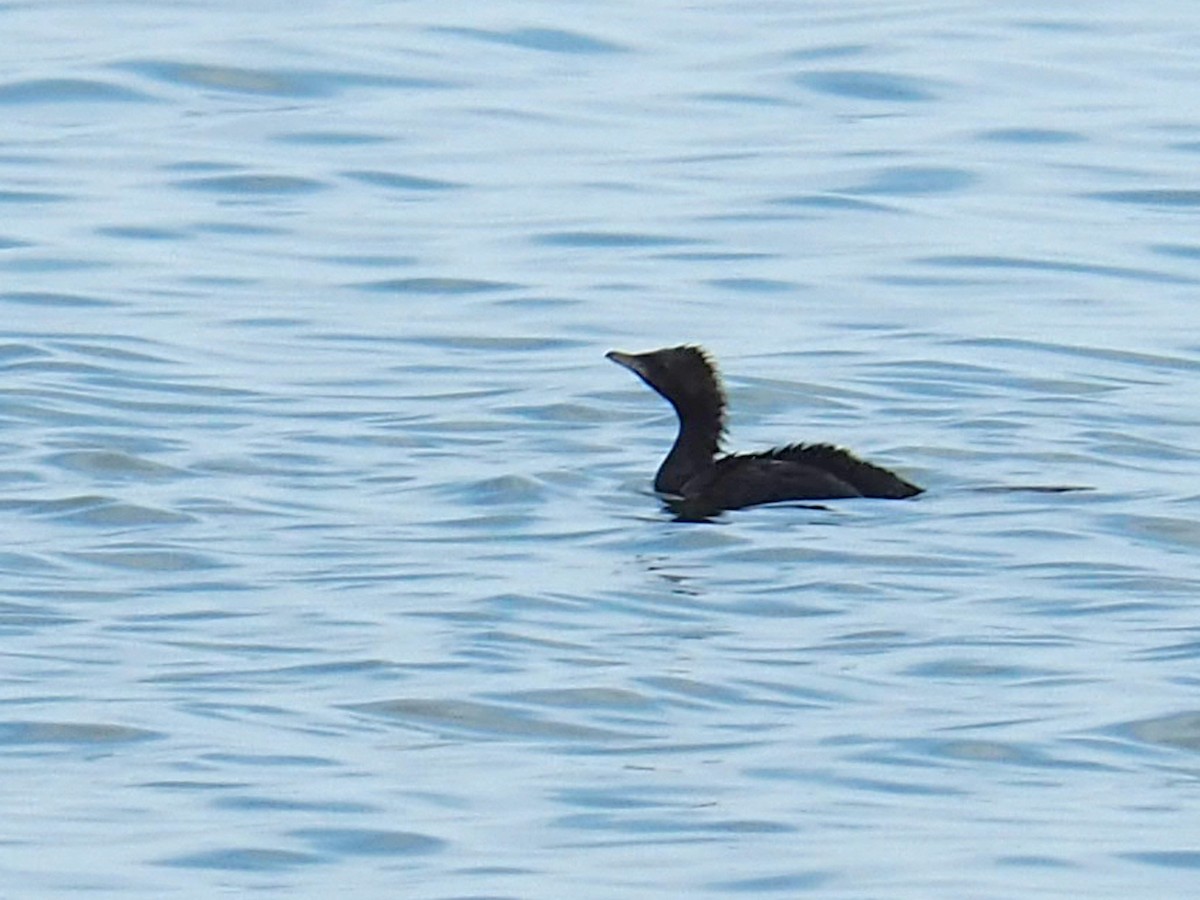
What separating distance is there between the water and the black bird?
0.16m

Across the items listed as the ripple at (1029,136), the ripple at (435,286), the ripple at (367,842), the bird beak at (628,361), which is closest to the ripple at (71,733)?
the ripple at (367,842)

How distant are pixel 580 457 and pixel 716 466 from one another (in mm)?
996

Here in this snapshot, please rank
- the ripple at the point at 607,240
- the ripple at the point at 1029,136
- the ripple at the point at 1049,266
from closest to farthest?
the ripple at the point at 1049,266 → the ripple at the point at 607,240 → the ripple at the point at 1029,136

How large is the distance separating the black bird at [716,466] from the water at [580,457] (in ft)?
0.52

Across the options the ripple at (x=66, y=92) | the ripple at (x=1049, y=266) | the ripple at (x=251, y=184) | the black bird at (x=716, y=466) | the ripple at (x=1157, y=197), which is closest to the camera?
the black bird at (x=716, y=466)

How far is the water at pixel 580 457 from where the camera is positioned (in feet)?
30.8

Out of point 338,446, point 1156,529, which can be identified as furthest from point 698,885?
point 338,446

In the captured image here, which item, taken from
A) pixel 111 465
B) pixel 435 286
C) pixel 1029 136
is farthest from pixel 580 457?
pixel 1029 136

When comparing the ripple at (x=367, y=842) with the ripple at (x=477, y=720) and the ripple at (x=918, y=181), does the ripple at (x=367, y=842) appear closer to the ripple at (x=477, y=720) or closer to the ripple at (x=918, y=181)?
the ripple at (x=477, y=720)

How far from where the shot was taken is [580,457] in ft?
49.6

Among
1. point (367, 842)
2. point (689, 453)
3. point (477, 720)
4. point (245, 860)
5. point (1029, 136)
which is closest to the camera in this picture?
point (245, 860)

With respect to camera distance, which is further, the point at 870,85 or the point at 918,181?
the point at 870,85

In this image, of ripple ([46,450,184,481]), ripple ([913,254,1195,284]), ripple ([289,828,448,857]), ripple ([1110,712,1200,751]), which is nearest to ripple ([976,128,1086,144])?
ripple ([913,254,1195,284])

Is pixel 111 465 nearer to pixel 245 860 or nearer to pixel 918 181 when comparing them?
pixel 245 860
